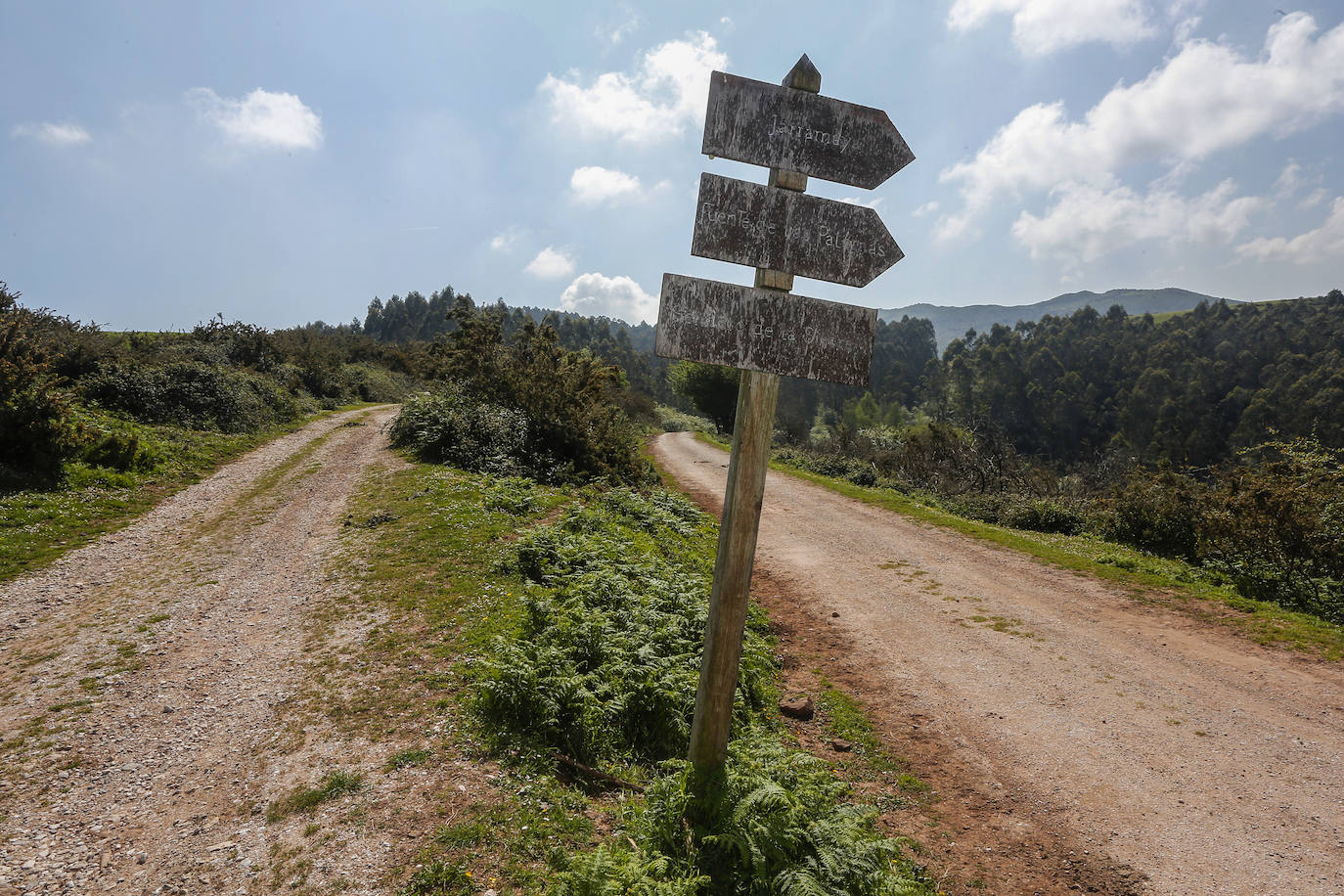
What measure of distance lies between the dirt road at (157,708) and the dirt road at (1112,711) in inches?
215

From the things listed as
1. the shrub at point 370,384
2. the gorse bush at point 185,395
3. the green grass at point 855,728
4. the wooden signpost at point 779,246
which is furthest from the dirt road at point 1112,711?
the shrub at point 370,384

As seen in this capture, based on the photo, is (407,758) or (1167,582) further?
(1167,582)

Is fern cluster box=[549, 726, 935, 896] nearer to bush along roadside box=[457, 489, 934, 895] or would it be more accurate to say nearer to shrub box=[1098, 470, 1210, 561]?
bush along roadside box=[457, 489, 934, 895]

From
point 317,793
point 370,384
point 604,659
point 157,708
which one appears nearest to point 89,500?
point 157,708

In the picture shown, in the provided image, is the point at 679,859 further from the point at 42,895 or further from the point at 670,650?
the point at 42,895

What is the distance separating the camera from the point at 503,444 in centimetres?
1698

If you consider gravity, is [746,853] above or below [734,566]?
below

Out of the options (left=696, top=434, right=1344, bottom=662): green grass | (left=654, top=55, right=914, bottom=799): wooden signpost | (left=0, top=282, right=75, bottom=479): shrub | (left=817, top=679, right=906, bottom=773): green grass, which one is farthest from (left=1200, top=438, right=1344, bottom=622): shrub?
(left=0, top=282, right=75, bottom=479): shrub

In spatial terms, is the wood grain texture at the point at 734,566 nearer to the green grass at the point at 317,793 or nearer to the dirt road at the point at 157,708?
the dirt road at the point at 157,708

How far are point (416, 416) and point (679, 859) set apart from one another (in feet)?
60.8

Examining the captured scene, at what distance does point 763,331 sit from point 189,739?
5790 mm

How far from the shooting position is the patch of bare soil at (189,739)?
353 cm

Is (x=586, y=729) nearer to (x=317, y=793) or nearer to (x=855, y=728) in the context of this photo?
(x=317, y=793)

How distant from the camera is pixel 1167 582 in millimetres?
9977
